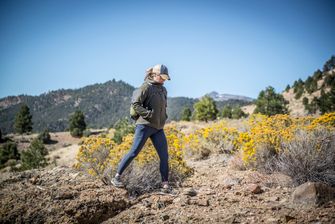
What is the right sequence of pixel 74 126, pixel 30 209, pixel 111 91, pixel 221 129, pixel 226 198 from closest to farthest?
1. pixel 30 209
2. pixel 226 198
3. pixel 221 129
4. pixel 74 126
5. pixel 111 91

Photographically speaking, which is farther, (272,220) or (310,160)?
(310,160)

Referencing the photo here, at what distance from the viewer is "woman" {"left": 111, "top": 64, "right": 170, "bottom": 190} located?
12.9 feet

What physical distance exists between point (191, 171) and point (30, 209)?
3374 millimetres

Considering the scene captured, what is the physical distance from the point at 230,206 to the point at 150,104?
6.19 ft

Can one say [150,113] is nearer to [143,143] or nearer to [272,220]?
[143,143]

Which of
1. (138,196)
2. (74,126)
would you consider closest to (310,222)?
(138,196)

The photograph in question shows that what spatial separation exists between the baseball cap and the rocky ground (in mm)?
1881

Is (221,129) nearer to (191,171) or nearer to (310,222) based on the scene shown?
(191,171)

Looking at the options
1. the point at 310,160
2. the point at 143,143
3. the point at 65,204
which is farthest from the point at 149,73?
the point at 310,160

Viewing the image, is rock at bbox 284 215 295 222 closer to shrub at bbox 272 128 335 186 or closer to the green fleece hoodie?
shrub at bbox 272 128 335 186

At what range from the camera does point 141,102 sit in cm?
396

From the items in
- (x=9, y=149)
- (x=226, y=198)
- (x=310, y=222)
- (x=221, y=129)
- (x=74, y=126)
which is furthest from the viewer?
(x=74, y=126)

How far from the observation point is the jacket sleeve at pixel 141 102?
3898 millimetres

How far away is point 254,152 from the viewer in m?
5.35
